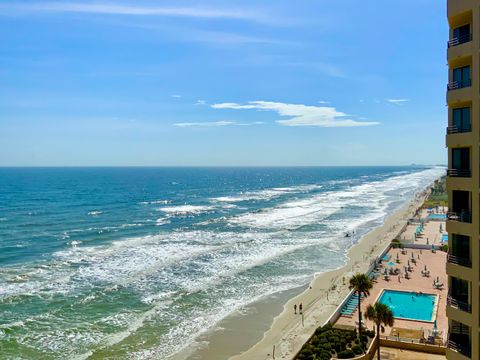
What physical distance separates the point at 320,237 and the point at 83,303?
144 feet

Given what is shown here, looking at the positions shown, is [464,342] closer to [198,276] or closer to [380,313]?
[380,313]

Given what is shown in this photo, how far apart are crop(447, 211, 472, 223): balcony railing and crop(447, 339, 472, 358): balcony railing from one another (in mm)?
4590

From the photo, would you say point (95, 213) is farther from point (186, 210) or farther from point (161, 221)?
point (186, 210)

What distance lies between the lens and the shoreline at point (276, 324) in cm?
3262

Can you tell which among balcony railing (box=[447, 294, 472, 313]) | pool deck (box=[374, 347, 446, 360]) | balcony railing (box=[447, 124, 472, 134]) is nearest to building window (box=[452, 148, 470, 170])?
balcony railing (box=[447, 124, 472, 134])

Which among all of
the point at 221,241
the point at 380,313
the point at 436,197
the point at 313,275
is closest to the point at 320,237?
the point at 221,241

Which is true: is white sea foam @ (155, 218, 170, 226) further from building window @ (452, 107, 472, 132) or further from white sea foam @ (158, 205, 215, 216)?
building window @ (452, 107, 472, 132)

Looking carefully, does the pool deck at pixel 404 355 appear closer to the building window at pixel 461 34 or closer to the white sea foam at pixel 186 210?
the building window at pixel 461 34

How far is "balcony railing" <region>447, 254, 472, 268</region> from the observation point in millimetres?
15823

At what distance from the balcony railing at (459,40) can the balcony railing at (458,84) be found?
54.4 inches

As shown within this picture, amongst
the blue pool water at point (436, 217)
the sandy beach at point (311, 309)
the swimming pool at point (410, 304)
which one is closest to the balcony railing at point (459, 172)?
the sandy beach at point (311, 309)

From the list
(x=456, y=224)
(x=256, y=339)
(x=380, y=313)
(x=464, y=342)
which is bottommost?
(x=256, y=339)

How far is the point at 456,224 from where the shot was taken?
1616 centimetres

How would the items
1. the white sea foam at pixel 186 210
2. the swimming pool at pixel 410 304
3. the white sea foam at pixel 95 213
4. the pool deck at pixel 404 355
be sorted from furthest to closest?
the white sea foam at pixel 186 210 < the white sea foam at pixel 95 213 < the swimming pool at pixel 410 304 < the pool deck at pixel 404 355
